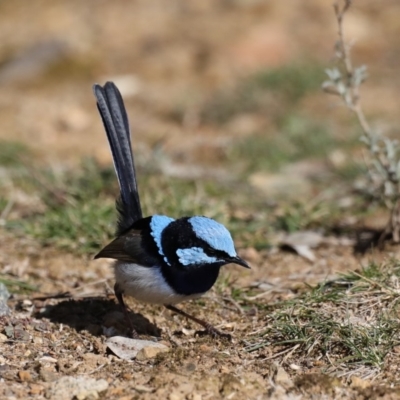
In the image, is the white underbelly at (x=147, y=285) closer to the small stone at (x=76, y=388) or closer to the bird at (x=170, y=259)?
the bird at (x=170, y=259)

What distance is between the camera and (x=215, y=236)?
13.6ft

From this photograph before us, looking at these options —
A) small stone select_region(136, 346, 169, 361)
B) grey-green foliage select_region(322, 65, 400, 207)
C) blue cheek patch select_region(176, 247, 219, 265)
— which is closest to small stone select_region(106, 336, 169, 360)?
small stone select_region(136, 346, 169, 361)

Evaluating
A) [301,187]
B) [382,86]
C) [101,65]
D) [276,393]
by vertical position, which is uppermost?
[101,65]

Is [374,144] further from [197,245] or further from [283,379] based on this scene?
[283,379]

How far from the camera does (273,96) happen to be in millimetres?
9609

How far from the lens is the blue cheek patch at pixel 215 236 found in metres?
4.14

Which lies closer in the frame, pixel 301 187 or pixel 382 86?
pixel 301 187

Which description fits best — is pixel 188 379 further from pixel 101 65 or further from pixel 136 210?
pixel 101 65

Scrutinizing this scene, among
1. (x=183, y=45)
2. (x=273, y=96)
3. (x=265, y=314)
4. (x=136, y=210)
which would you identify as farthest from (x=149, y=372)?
(x=183, y=45)

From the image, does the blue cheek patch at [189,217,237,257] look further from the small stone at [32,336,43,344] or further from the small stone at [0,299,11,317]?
the small stone at [0,299,11,317]

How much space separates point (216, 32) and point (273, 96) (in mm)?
2662

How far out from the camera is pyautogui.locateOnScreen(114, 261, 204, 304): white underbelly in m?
4.30

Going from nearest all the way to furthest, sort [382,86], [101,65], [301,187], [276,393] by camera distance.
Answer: [276,393] < [301,187] < [382,86] < [101,65]

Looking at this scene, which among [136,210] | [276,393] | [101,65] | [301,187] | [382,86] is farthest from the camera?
[101,65]
